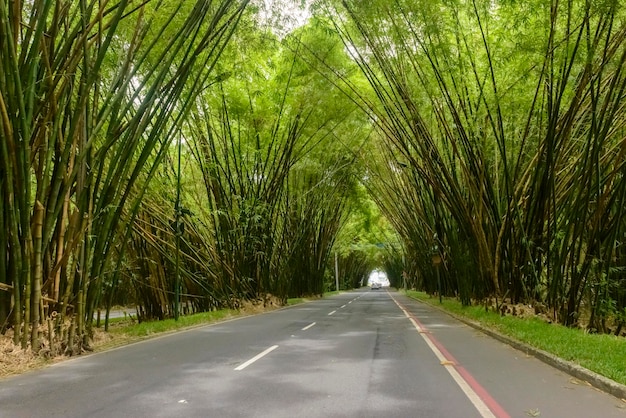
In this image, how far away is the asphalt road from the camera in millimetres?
4598

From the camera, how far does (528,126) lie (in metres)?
11.0

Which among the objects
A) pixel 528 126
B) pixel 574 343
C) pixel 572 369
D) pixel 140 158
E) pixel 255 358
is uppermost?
pixel 528 126

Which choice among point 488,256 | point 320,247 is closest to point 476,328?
point 488,256

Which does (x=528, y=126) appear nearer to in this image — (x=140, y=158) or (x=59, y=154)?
(x=140, y=158)

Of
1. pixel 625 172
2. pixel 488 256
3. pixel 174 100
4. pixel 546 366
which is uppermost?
pixel 174 100

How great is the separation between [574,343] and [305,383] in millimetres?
4132

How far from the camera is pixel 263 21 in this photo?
1121 cm

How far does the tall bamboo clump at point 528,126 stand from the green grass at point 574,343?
3.47ft

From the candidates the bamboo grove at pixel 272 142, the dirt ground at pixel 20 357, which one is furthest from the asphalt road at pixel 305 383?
the bamboo grove at pixel 272 142

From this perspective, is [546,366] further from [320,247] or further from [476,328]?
[320,247]

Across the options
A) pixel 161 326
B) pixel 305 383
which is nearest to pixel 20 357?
pixel 305 383

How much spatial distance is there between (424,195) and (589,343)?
1246cm

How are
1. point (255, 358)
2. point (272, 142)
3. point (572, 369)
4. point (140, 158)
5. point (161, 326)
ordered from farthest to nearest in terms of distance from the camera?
1. point (272, 142)
2. point (161, 326)
3. point (140, 158)
4. point (255, 358)
5. point (572, 369)

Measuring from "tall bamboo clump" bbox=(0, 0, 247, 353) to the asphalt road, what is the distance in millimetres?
1020
